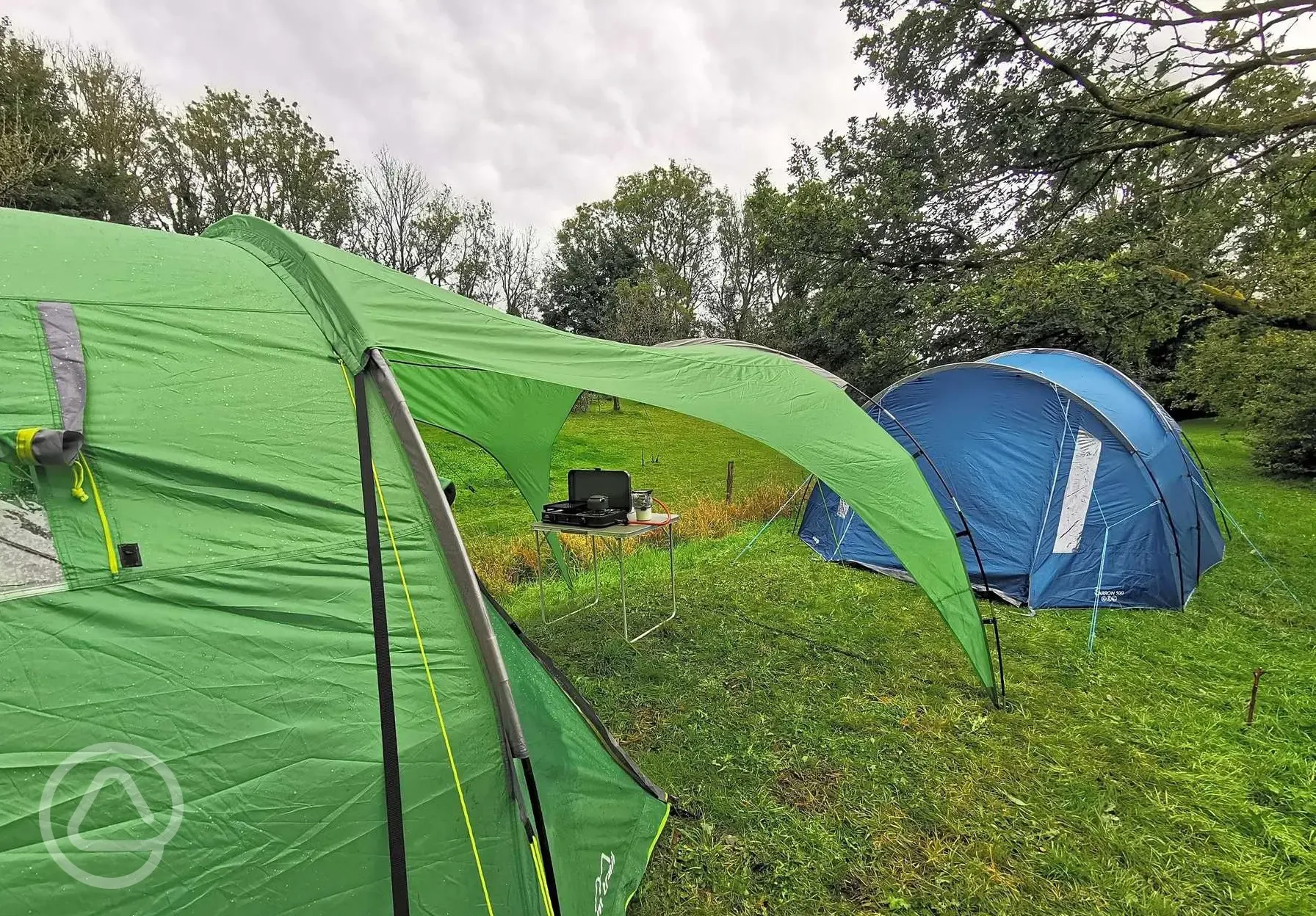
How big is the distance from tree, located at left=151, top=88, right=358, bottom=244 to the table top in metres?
18.9

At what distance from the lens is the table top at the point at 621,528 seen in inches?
144

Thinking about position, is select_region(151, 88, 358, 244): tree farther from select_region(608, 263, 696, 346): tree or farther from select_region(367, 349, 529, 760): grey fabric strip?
select_region(367, 349, 529, 760): grey fabric strip

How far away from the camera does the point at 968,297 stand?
20.9 ft

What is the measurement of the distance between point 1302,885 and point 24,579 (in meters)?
3.84

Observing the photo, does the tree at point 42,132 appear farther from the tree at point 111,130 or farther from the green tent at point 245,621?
the green tent at point 245,621

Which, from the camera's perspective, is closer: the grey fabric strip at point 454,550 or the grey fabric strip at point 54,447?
the grey fabric strip at point 54,447

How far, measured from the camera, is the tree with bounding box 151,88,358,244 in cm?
1795

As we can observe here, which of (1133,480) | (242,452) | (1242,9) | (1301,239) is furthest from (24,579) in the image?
(1301,239)

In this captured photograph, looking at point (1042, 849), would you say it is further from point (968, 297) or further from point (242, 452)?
point (968, 297)

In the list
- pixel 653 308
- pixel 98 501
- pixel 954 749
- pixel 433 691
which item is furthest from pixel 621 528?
pixel 653 308

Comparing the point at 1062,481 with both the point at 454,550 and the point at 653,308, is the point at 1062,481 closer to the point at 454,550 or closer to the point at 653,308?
the point at 454,550

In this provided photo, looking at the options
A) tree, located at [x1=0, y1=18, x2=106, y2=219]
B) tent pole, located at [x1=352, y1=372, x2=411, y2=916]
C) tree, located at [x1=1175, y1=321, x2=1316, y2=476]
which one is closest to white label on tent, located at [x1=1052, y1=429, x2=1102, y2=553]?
tree, located at [x1=1175, y1=321, x2=1316, y2=476]

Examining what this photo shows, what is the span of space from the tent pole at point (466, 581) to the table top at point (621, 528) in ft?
6.64

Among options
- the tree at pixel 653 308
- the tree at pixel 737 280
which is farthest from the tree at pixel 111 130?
the tree at pixel 737 280
